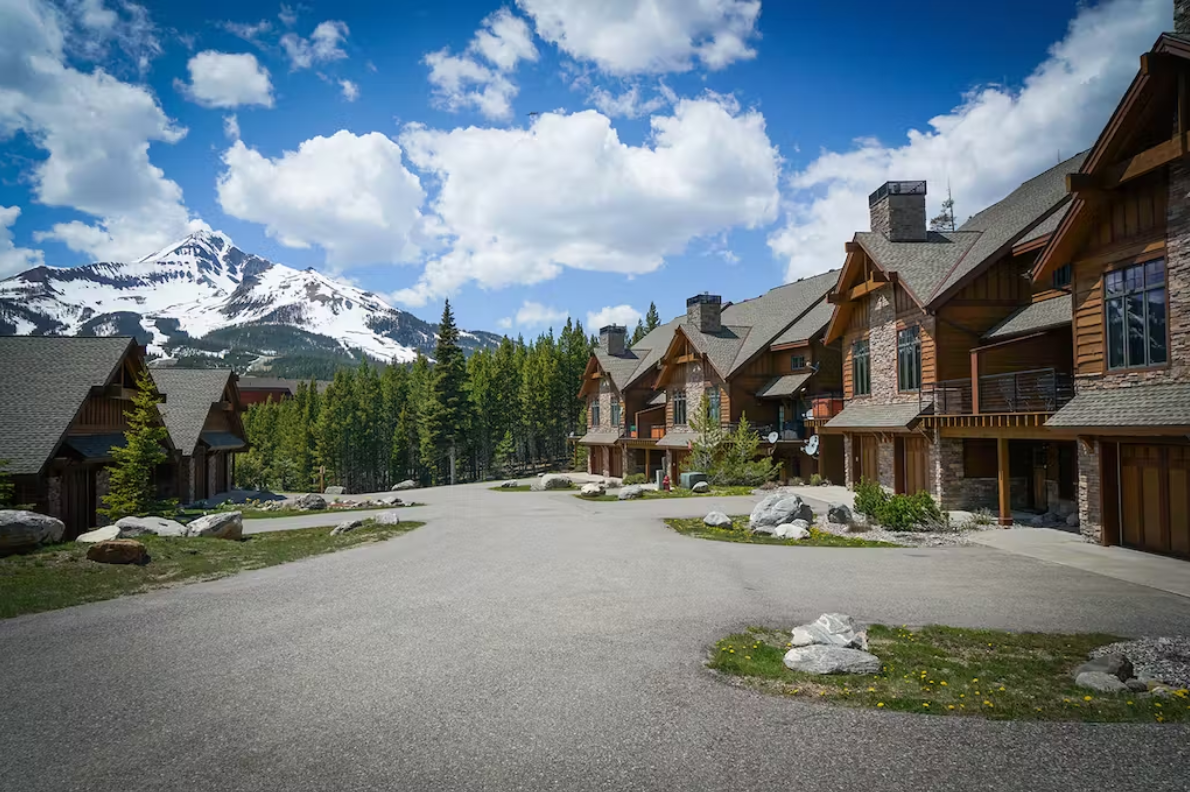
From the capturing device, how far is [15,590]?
1184 centimetres

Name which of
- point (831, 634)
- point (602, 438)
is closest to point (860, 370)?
Answer: point (831, 634)

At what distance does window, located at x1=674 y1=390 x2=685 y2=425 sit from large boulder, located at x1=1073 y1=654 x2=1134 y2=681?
3503cm

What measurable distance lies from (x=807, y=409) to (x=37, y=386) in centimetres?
3229

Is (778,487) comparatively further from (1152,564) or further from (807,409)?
(1152,564)

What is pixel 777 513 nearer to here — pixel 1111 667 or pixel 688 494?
pixel 1111 667

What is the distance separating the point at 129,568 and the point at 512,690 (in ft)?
34.5

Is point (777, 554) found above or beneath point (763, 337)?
beneath

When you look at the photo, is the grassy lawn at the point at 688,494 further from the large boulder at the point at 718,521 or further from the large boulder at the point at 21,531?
the large boulder at the point at 21,531

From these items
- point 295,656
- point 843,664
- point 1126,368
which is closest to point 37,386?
point 295,656

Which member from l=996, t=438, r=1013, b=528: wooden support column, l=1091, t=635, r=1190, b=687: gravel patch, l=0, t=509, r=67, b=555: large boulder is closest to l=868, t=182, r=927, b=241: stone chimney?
l=996, t=438, r=1013, b=528: wooden support column

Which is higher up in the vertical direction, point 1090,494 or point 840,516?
point 1090,494

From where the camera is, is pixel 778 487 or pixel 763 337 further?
pixel 763 337

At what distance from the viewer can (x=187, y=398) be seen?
128ft

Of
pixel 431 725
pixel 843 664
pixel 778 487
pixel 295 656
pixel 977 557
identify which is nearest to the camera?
pixel 431 725
